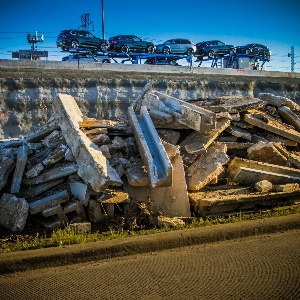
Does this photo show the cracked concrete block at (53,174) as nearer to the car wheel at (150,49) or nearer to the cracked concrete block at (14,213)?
the cracked concrete block at (14,213)

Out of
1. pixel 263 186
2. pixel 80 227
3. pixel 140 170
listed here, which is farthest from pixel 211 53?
pixel 80 227

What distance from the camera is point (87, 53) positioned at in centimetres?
2539

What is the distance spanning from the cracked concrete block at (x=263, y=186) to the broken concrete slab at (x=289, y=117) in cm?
321

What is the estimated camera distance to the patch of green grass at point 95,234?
14.0 feet

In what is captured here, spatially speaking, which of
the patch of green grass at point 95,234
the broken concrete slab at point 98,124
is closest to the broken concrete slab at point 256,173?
the patch of green grass at point 95,234

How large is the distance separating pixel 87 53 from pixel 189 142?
2089cm

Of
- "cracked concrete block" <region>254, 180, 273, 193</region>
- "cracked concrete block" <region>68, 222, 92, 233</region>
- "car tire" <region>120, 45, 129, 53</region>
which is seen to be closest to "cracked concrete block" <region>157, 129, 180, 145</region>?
"cracked concrete block" <region>254, 180, 273, 193</region>

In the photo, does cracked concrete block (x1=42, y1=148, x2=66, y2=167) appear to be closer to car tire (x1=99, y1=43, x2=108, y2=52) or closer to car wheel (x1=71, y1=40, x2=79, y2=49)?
car wheel (x1=71, y1=40, x2=79, y2=49)

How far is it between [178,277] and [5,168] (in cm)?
357

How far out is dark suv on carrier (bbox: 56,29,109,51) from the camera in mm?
24712

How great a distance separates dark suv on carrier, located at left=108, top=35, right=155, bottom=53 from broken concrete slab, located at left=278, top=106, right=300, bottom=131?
19184 mm

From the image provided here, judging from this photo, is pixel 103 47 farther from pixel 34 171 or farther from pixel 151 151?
pixel 34 171

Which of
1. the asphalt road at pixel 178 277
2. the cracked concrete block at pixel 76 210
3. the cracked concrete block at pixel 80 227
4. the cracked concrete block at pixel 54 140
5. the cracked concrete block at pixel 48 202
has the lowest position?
the asphalt road at pixel 178 277

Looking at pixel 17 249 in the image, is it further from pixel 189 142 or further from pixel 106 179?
pixel 189 142
